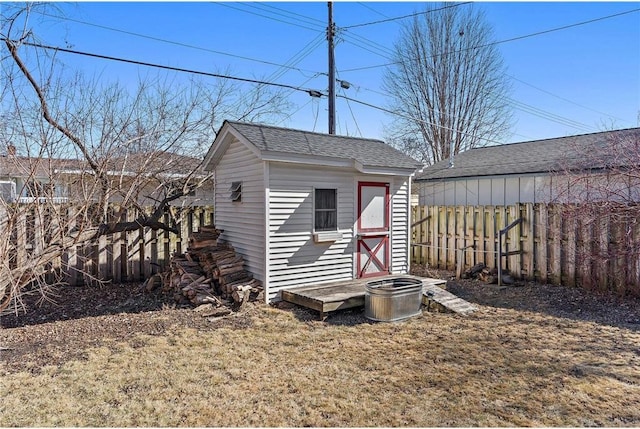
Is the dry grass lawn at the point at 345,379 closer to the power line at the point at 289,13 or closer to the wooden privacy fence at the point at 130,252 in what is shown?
the wooden privacy fence at the point at 130,252

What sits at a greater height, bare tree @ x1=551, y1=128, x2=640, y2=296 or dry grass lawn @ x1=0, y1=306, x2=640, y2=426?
bare tree @ x1=551, y1=128, x2=640, y2=296

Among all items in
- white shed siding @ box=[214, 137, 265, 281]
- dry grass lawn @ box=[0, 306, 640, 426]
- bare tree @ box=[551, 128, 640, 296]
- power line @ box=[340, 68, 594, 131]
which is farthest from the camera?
power line @ box=[340, 68, 594, 131]

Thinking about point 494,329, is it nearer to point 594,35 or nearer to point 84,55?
point 84,55

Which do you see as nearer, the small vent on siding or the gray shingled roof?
the gray shingled roof

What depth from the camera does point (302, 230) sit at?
23.2 ft

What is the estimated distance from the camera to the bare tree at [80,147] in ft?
15.3

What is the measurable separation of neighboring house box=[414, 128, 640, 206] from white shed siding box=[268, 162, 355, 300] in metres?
4.91

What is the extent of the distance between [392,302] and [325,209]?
2339 millimetres

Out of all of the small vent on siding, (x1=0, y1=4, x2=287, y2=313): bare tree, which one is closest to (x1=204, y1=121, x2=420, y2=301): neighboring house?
the small vent on siding

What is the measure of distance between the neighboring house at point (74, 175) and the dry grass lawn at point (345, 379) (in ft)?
7.18

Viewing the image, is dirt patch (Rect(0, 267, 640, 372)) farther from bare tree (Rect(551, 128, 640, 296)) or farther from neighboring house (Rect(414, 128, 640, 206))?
neighboring house (Rect(414, 128, 640, 206))

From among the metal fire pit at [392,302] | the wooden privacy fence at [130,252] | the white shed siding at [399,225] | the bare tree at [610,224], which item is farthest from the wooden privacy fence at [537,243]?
the wooden privacy fence at [130,252]

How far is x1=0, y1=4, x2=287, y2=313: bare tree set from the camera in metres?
4.68

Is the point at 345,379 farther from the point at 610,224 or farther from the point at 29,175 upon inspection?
the point at 610,224
